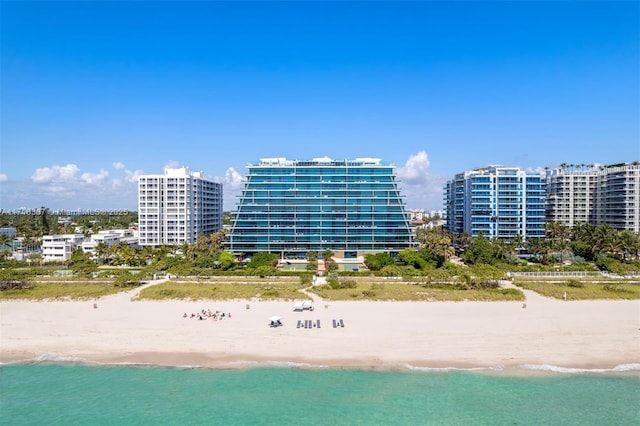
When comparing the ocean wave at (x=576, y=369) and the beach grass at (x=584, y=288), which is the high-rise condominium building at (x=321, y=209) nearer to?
the beach grass at (x=584, y=288)

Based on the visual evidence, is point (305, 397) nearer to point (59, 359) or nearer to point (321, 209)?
A: point (59, 359)

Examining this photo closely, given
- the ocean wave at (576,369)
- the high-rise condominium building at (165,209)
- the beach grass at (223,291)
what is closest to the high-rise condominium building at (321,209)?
the high-rise condominium building at (165,209)

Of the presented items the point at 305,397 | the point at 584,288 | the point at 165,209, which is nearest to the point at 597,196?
the point at 584,288

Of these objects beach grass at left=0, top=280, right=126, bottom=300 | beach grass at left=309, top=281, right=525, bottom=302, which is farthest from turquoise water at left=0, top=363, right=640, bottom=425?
beach grass at left=0, top=280, right=126, bottom=300

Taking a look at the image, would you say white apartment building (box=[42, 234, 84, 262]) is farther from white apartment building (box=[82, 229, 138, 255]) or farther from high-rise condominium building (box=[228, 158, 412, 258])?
high-rise condominium building (box=[228, 158, 412, 258])

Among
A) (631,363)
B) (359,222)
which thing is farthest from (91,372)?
(359,222)
